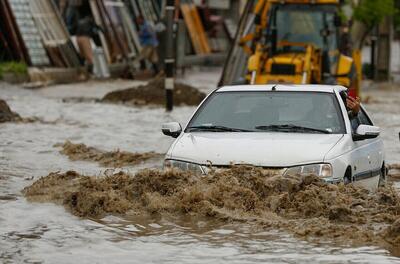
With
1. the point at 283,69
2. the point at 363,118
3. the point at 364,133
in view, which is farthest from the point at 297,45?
the point at 364,133

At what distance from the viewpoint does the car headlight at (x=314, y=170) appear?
39.5ft

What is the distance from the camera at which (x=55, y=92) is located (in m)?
32.9

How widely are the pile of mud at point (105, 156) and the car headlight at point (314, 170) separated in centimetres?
600

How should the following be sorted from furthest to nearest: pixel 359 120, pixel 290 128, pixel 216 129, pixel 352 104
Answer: pixel 359 120 < pixel 352 104 < pixel 216 129 < pixel 290 128

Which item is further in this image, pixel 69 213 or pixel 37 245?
pixel 69 213

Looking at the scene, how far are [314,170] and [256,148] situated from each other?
62 centimetres

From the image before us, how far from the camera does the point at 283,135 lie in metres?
12.7

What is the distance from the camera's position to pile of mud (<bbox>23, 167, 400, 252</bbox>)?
11.5m

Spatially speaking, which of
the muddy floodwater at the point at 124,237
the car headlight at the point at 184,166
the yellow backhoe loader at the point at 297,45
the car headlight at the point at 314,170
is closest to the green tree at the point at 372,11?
the yellow backhoe loader at the point at 297,45

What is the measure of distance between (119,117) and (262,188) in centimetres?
1431

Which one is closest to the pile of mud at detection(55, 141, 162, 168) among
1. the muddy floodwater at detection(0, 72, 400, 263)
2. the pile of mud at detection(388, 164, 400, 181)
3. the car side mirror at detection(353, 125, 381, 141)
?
the muddy floodwater at detection(0, 72, 400, 263)

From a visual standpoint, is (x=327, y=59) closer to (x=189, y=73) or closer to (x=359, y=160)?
(x=359, y=160)

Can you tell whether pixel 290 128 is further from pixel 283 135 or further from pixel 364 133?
pixel 364 133

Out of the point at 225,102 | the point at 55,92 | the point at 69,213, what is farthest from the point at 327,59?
the point at 69,213
